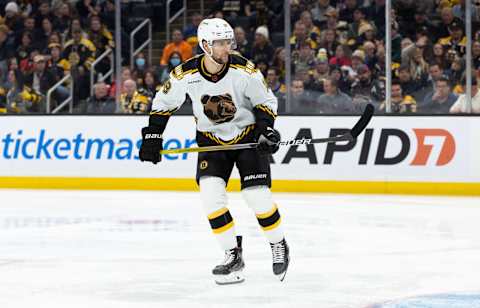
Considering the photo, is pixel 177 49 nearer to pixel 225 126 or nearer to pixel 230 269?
pixel 225 126

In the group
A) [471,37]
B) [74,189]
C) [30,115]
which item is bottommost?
[74,189]

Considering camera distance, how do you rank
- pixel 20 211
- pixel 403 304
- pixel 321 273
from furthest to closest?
pixel 20 211, pixel 321 273, pixel 403 304

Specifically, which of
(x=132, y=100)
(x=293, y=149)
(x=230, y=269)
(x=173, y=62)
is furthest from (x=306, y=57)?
(x=230, y=269)

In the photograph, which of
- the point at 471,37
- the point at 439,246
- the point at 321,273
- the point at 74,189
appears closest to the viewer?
the point at 321,273

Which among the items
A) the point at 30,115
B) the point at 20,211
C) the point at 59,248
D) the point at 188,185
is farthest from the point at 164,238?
the point at 30,115

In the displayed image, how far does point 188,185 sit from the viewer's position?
12227 millimetres

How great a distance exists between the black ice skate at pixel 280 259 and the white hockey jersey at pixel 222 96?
639 millimetres

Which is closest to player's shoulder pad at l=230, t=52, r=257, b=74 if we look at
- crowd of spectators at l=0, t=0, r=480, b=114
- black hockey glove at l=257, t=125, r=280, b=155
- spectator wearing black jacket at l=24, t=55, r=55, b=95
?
black hockey glove at l=257, t=125, r=280, b=155

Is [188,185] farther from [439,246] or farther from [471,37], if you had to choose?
[439,246]

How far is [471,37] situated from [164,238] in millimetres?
4892

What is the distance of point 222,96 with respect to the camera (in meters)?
5.95

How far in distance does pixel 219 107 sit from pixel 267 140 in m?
0.31

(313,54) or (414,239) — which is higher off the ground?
(313,54)

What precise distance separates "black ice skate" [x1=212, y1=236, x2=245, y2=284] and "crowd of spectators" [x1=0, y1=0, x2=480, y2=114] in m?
5.97
